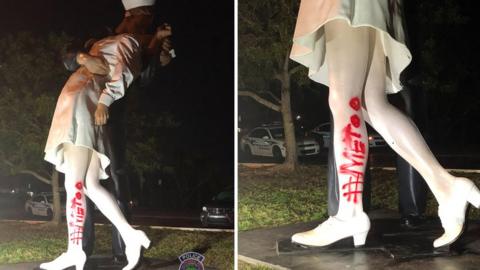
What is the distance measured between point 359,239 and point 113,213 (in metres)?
1.24

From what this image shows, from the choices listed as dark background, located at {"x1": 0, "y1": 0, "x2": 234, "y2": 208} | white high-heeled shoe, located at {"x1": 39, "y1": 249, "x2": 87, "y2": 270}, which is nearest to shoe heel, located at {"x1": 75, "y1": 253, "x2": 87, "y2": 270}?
white high-heeled shoe, located at {"x1": 39, "y1": 249, "x2": 87, "y2": 270}

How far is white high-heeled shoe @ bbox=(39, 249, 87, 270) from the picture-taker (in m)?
2.72

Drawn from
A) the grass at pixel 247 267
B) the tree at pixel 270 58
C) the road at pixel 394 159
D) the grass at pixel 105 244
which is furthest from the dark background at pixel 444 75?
the grass at pixel 105 244

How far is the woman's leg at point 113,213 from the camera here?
8.84 ft

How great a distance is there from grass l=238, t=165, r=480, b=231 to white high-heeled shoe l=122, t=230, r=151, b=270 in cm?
50

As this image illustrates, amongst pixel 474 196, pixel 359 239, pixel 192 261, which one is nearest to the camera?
pixel 474 196

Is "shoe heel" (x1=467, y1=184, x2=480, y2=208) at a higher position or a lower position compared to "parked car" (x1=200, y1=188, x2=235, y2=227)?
higher

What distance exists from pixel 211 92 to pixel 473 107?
1266 mm

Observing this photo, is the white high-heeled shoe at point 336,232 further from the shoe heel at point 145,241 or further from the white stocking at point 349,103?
the shoe heel at point 145,241

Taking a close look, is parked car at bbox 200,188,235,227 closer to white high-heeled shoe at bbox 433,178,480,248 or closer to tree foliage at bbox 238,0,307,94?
tree foliage at bbox 238,0,307,94

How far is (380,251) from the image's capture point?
2467 mm

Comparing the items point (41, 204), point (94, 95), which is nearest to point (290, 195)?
point (94, 95)

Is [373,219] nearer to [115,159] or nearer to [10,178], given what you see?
[115,159]

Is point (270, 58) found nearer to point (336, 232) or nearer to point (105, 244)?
point (336, 232)
